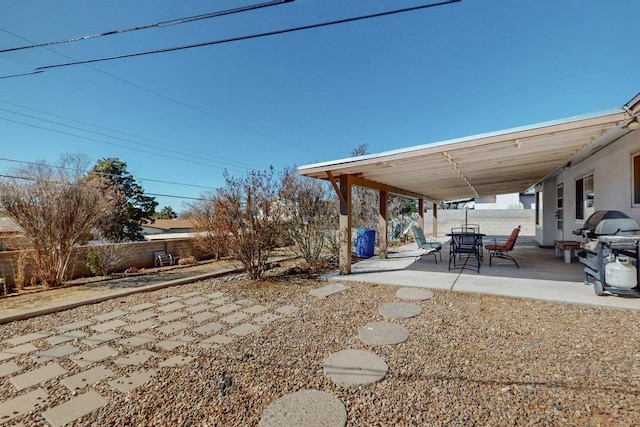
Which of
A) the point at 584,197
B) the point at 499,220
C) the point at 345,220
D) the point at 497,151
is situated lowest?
the point at 499,220

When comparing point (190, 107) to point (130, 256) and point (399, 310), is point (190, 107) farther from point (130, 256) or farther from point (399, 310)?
point (399, 310)

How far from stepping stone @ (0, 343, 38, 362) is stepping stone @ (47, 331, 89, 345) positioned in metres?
0.17

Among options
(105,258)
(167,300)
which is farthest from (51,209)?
(167,300)

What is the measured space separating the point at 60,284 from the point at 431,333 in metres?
9.28

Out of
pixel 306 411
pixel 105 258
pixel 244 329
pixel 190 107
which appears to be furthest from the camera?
pixel 190 107

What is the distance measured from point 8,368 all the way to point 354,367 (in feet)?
10.6

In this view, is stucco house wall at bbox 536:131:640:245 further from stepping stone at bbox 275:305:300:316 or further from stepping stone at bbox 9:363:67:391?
stepping stone at bbox 9:363:67:391

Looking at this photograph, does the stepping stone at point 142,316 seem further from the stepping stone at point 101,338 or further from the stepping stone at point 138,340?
the stepping stone at point 138,340

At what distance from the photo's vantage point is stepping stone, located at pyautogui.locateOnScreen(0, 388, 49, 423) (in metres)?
2.01

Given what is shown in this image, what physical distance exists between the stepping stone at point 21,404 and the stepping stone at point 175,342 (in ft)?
3.12

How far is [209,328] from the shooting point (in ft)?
11.8

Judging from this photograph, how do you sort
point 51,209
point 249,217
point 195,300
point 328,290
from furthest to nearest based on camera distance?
point 51,209 < point 249,217 < point 328,290 < point 195,300

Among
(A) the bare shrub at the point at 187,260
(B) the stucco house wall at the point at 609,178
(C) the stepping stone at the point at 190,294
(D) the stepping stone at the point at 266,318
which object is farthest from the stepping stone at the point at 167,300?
(B) the stucco house wall at the point at 609,178

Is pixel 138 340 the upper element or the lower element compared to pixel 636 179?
lower
